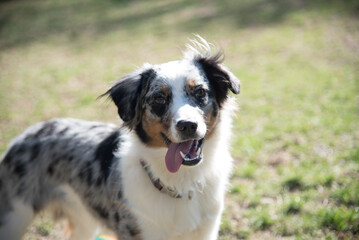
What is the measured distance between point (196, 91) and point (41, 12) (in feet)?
67.3

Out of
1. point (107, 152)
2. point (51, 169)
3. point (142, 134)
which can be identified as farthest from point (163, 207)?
point (51, 169)

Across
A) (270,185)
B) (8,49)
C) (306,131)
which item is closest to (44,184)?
(270,185)

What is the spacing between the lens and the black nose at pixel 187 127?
9.33 feet

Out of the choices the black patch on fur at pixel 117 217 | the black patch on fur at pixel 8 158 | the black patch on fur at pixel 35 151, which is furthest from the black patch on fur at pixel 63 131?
the black patch on fur at pixel 117 217

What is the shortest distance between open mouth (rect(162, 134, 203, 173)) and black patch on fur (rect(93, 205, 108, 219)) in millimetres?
965

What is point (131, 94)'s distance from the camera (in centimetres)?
331

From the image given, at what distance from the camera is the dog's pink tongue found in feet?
9.79

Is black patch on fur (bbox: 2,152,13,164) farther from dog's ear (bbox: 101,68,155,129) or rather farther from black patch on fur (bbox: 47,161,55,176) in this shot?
dog's ear (bbox: 101,68,155,129)

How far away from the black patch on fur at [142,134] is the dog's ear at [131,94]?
0.14 ft

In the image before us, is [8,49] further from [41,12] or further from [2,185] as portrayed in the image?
[2,185]

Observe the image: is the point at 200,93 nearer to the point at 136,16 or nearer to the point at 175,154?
the point at 175,154

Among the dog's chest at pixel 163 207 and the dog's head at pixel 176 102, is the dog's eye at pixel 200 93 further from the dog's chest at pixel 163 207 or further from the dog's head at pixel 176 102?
the dog's chest at pixel 163 207

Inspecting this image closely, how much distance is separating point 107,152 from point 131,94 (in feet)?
2.39

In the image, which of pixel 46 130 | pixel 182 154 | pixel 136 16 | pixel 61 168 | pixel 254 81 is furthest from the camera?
pixel 136 16
